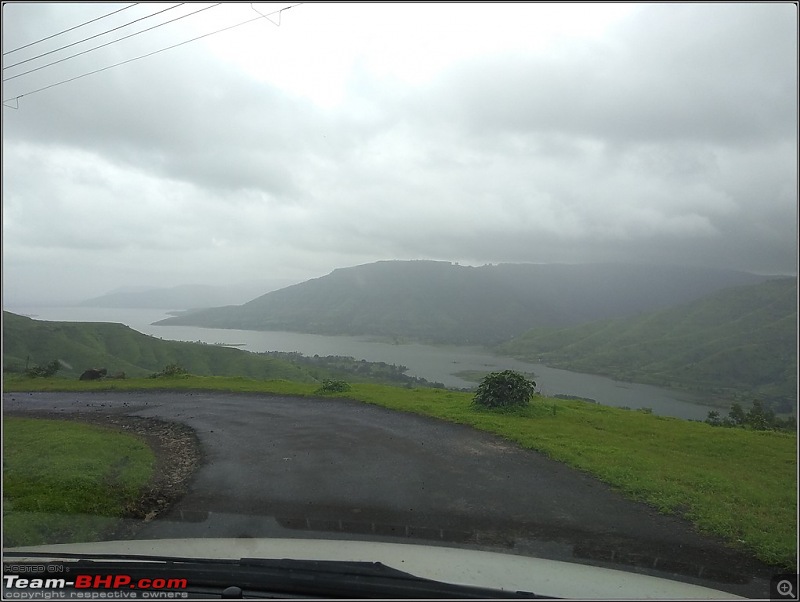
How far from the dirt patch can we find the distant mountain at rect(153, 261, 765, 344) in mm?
33813

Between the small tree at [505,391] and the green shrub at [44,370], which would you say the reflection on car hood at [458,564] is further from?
the green shrub at [44,370]

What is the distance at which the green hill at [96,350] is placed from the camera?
1541 centimetres

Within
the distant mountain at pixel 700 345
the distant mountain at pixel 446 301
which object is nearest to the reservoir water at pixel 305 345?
the distant mountain at pixel 700 345

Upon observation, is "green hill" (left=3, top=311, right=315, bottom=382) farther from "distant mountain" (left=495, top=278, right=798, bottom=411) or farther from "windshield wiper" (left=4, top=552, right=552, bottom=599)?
"distant mountain" (left=495, top=278, right=798, bottom=411)

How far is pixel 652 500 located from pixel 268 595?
687 cm

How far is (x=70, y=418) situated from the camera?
582 inches

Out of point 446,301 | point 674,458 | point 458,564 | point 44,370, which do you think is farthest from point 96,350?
point 446,301

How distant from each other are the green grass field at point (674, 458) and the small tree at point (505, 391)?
49cm

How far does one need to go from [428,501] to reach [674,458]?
22.3ft

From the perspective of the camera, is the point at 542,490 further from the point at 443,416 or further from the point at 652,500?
the point at 443,416

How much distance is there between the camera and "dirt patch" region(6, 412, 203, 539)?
278 inches

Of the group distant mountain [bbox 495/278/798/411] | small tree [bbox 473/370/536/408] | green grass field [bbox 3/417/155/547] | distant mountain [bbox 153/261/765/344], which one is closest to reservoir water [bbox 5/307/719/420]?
green grass field [bbox 3/417/155/547]

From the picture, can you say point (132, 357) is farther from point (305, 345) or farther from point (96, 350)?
point (305, 345)

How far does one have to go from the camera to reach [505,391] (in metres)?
16.7
